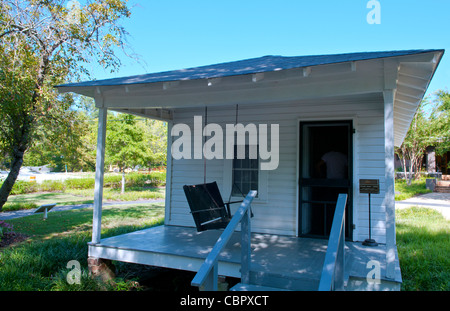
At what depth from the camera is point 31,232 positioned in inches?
358

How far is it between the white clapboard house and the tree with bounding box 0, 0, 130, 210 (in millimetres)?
3111

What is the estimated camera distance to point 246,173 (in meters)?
6.41

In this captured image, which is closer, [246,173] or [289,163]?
[289,163]

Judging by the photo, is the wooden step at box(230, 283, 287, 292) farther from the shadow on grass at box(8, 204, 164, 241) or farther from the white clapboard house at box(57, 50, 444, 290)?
the shadow on grass at box(8, 204, 164, 241)

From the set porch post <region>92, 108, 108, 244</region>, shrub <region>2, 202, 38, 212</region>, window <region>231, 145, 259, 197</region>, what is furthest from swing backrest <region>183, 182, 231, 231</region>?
shrub <region>2, 202, 38, 212</region>

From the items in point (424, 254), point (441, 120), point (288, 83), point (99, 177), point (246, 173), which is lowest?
point (424, 254)

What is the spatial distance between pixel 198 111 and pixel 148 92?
6.28 ft

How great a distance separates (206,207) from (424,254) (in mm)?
3920

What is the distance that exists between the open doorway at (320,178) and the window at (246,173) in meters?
0.94

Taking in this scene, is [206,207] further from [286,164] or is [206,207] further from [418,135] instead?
[418,135]

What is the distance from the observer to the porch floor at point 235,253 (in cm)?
384

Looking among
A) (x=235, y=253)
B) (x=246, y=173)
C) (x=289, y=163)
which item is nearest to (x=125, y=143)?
(x=246, y=173)
